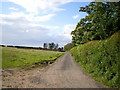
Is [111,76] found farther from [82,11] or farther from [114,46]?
[82,11]

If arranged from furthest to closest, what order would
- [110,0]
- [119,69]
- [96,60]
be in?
[110,0], [96,60], [119,69]

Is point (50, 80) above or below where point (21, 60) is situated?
below

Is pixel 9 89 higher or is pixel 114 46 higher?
pixel 114 46

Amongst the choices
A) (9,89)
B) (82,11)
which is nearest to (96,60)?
(9,89)

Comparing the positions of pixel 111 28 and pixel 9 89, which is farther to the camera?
pixel 111 28

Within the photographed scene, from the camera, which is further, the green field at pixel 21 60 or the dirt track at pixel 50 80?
the green field at pixel 21 60

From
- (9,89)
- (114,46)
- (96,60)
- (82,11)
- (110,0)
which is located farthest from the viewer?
(82,11)

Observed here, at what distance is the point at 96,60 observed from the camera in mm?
13234

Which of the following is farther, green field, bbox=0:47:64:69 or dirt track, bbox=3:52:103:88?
green field, bbox=0:47:64:69

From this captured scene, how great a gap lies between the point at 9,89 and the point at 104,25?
9.27 meters

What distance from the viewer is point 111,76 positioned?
989 cm

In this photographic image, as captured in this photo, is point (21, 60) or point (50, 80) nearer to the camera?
point (50, 80)

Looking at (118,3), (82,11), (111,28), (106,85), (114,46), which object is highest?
(82,11)

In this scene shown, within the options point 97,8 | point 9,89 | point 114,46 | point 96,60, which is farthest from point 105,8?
point 9,89
